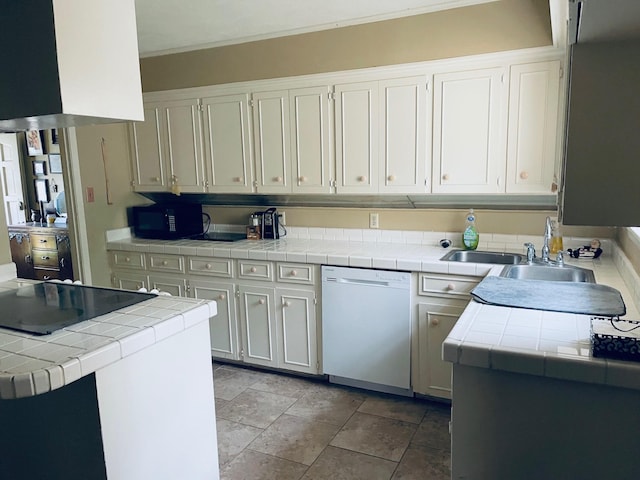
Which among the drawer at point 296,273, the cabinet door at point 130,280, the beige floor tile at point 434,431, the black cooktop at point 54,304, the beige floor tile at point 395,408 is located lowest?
the beige floor tile at point 434,431

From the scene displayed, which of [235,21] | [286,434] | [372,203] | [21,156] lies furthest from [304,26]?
[21,156]

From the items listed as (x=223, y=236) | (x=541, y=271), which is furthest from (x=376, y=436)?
(x=223, y=236)

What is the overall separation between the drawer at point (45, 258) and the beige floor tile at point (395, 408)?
3744mm

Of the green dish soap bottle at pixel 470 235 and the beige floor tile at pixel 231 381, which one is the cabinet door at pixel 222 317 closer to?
the beige floor tile at pixel 231 381

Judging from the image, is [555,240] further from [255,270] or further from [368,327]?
[255,270]

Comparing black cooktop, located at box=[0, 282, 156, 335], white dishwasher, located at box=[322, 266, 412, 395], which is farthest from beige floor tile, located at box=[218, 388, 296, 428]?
black cooktop, located at box=[0, 282, 156, 335]

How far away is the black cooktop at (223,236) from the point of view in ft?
12.2

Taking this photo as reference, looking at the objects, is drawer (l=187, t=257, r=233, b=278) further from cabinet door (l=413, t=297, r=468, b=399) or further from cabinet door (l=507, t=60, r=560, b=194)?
cabinet door (l=507, t=60, r=560, b=194)

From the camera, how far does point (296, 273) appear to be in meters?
3.12

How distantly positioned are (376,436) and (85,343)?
5.73 ft

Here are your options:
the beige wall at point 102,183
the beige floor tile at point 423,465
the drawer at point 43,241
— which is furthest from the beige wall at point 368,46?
the beige floor tile at point 423,465

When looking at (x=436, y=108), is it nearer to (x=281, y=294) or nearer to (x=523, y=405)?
(x=281, y=294)

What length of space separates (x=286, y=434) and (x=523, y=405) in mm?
1551

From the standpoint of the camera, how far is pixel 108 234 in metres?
3.87
